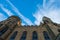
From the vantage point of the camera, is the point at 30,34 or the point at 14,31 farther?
the point at 14,31

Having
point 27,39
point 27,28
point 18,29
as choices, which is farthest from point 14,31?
point 27,39

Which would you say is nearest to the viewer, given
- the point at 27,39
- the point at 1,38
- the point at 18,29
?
the point at 1,38

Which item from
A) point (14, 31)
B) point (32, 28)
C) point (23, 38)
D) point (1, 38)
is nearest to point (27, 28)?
point (32, 28)

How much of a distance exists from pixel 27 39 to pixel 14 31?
6.25m

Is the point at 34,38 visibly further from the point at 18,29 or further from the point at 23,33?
the point at 18,29

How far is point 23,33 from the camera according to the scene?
3119 cm

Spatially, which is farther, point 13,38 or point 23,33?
point 23,33

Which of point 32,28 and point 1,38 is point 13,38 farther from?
point 32,28

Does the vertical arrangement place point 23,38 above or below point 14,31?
below

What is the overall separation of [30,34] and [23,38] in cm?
233

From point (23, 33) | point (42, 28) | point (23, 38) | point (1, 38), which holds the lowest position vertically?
point (1, 38)

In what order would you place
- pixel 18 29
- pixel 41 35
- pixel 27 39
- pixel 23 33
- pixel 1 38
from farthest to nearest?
pixel 18 29
pixel 23 33
pixel 41 35
pixel 27 39
pixel 1 38

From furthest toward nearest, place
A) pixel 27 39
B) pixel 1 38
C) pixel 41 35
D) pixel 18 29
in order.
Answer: pixel 18 29 < pixel 41 35 < pixel 27 39 < pixel 1 38

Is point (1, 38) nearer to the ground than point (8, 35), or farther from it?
nearer to the ground
